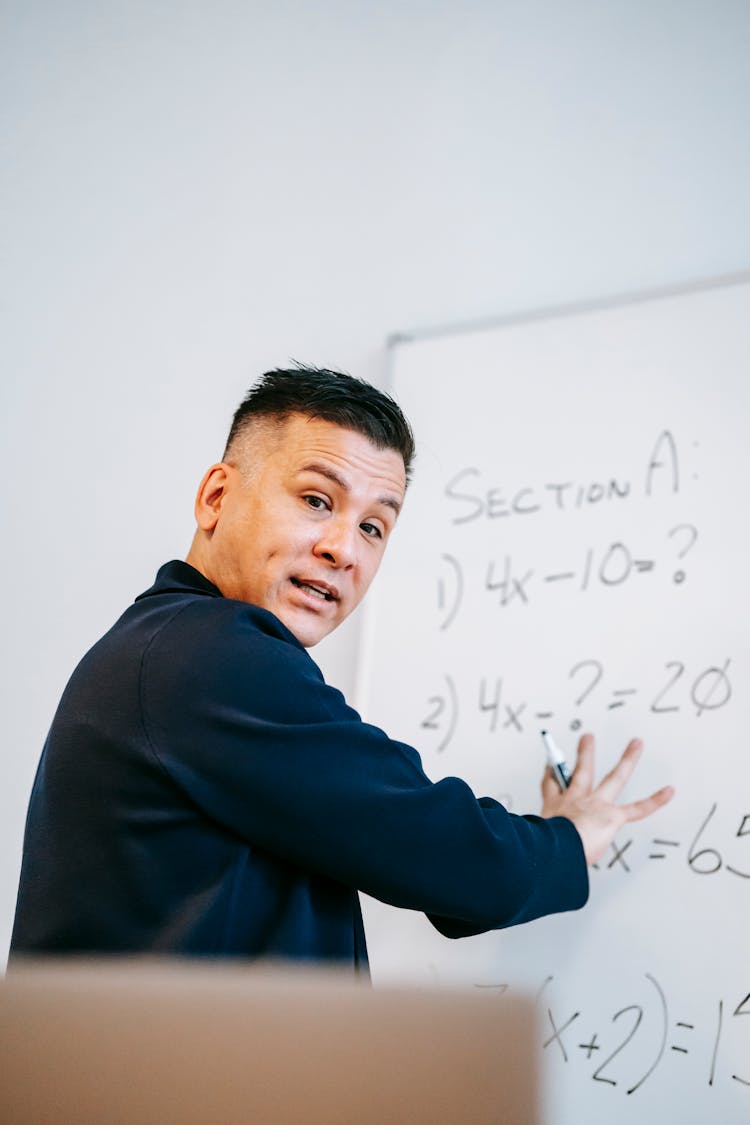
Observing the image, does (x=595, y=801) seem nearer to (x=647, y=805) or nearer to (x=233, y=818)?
(x=647, y=805)

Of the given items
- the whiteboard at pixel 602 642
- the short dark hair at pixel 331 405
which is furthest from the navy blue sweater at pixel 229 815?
the whiteboard at pixel 602 642

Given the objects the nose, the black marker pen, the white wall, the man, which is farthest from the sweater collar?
the white wall

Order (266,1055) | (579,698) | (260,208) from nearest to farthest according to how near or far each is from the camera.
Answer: (266,1055) → (579,698) → (260,208)

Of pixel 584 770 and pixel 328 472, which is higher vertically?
pixel 328 472

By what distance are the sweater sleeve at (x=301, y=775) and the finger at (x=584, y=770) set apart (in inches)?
13.0

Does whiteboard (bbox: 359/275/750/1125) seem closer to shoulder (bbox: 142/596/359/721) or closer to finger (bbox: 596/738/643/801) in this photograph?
finger (bbox: 596/738/643/801)

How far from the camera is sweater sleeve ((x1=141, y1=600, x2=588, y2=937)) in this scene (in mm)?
866

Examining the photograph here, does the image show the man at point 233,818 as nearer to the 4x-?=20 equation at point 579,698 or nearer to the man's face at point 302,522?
the man's face at point 302,522

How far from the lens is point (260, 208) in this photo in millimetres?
1882

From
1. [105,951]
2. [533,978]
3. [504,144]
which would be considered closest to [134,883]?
[105,951]

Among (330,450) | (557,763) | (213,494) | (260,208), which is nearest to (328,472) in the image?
(330,450)

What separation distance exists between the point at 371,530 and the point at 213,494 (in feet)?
0.56

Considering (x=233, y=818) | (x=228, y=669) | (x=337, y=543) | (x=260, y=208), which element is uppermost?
(x=260, y=208)

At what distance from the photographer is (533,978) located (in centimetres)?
133
